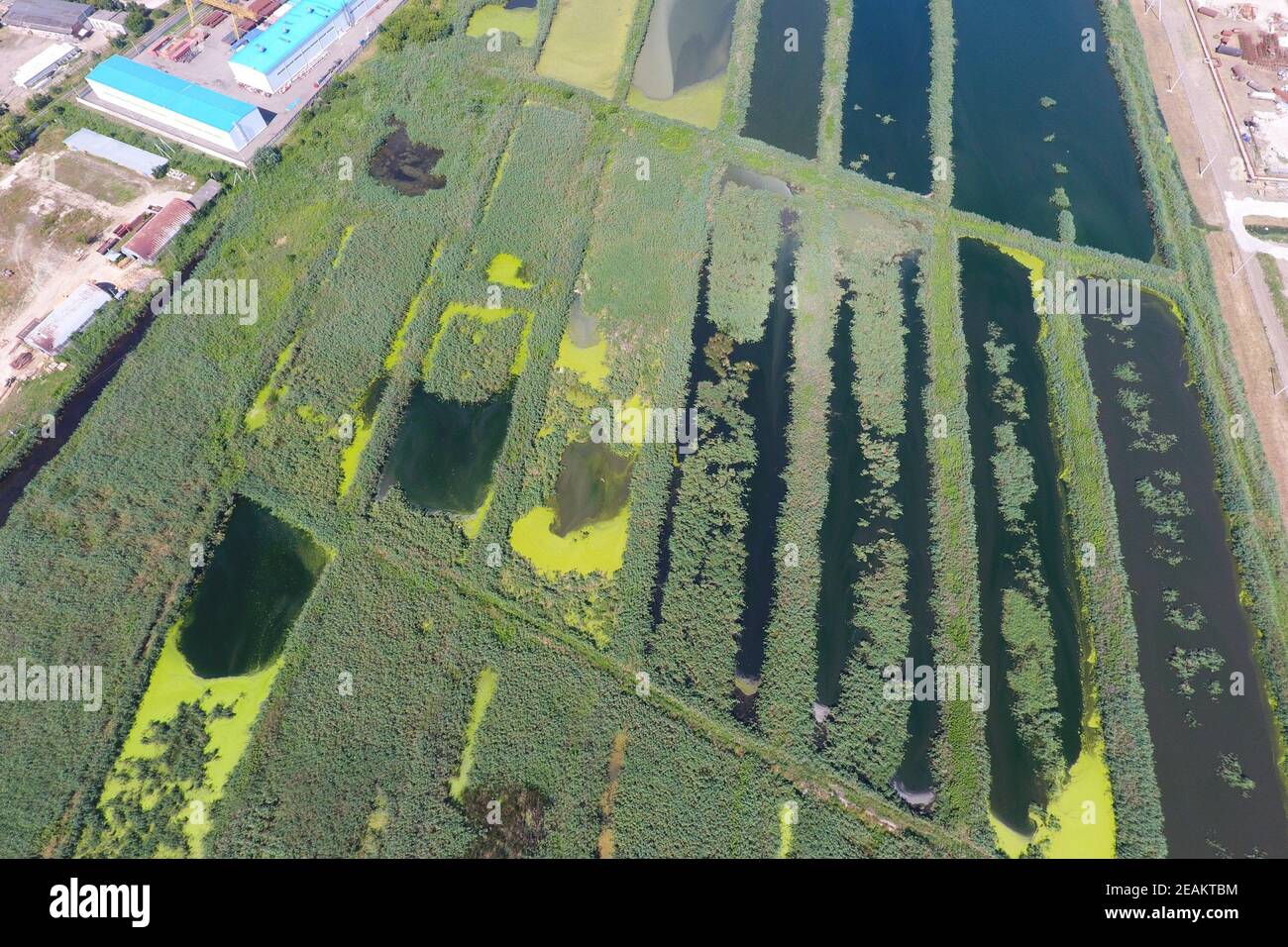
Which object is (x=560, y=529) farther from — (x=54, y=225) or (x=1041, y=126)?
(x=1041, y=126)

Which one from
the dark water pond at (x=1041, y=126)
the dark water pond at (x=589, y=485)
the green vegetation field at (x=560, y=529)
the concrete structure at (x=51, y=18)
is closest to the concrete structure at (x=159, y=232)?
the green vegetation field at (x=560, y=529)

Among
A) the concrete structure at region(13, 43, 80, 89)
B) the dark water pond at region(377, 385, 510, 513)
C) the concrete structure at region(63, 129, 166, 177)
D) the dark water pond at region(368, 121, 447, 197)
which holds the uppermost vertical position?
the concrete structure at region(13, 43, 80, 89)

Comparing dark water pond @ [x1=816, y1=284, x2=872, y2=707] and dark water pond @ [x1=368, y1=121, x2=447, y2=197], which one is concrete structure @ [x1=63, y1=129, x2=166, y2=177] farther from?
dark water pond @ [x1=816, y1=284, x2=872, y2=707]

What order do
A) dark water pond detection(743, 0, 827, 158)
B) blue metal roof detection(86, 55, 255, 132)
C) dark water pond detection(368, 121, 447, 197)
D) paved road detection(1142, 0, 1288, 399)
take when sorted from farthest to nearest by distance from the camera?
dark water pond detection(743, 0, 827, 158)
dark water pond detection(368, 121, 447, 197)
blue metal roof detection(86, 55, 255, 132)
paved road detection(1142, 0, 1288, 399)

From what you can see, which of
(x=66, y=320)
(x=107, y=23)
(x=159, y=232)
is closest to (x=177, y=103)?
(x=159, y=232)

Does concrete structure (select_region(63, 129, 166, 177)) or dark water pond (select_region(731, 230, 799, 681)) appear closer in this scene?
dark water pond (select_region(731, 230, 799, 681))

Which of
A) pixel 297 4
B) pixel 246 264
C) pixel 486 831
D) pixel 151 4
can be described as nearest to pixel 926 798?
pixel 486 831

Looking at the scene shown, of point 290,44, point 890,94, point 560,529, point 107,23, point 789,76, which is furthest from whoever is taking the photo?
point 789,76

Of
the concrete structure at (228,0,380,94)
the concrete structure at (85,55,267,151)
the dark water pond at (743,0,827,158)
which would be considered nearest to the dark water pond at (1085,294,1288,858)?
the dark water pond at (743,0,827,158)
